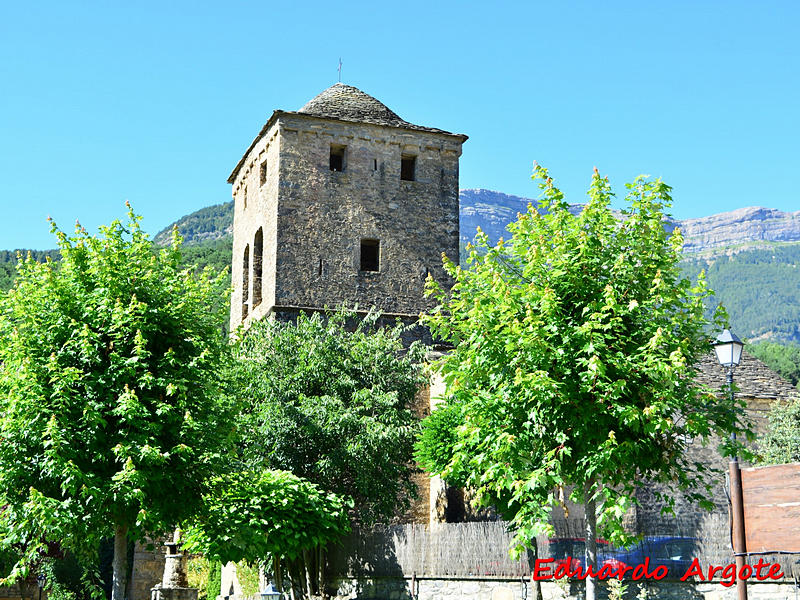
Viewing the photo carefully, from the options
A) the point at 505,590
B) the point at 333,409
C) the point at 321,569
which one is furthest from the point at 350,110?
the point at 505,590

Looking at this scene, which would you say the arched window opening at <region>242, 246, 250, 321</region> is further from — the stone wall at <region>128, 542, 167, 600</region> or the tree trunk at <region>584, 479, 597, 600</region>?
the tree trunk at <region>584, 479, 597, 600</region>

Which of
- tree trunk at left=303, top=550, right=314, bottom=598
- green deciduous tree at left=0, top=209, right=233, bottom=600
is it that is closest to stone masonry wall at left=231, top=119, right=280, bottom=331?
tree trunk at left=303, top=550, right=314, bottom=598

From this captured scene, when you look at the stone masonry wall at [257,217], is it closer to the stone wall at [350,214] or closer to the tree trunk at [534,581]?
the stone wall at [350,214]

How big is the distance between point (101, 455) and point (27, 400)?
4.59 ft

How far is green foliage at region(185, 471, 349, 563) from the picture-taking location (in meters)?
16.9

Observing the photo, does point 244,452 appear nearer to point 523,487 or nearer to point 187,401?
point 187,401

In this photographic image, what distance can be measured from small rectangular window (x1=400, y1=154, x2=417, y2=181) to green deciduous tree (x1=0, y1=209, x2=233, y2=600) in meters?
16.5

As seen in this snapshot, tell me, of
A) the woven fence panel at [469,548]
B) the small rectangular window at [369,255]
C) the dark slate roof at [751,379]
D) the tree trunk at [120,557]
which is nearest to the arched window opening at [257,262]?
the small rectangular window at [369,255]

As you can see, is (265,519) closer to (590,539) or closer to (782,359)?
(590,539)

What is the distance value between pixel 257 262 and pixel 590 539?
20517 millimetres

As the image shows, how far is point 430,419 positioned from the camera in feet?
76.0

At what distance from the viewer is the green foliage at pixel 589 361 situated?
Answer: 44.7ft

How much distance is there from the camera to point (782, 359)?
80.9 metres

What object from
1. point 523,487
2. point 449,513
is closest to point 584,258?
point 523,487
